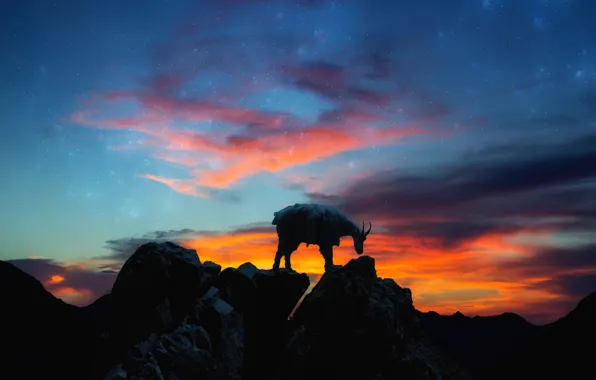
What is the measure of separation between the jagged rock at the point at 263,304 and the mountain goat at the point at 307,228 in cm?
789

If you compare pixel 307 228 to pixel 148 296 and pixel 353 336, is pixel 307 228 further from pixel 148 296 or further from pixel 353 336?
pixel 353 336

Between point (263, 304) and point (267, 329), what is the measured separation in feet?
2.33

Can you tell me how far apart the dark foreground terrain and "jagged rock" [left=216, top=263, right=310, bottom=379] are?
0.10ft

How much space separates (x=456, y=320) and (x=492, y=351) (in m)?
3.24

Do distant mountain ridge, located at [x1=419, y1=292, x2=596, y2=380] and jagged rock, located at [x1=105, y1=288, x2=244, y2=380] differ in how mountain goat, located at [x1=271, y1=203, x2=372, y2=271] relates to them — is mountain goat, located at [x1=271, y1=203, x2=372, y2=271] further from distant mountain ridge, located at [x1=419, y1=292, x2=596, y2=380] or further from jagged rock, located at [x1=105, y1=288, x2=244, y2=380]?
jagged rock, located at [x1=105, y1=288, x2=244, y2=380]

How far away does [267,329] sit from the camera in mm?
15359

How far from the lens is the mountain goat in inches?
941

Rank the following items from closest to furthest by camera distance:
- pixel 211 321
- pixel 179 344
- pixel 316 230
→ pixel 179 344 < pixel 211 321 < pixel 316 230

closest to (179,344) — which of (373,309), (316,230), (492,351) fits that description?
(373,309)

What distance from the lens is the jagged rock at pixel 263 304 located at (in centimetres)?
1466

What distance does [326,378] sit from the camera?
12.1 meters

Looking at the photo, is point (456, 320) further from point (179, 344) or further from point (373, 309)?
point (179, 344)

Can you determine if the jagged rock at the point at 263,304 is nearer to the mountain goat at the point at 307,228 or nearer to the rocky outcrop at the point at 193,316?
the rocky outcrop at the point at 193,316

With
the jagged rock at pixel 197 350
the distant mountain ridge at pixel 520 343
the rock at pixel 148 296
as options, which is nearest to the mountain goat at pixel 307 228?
the distant mountain ridge at pixel 520 343
